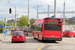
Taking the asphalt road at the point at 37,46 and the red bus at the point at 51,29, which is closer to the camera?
the asphalt road at the point at 37,46

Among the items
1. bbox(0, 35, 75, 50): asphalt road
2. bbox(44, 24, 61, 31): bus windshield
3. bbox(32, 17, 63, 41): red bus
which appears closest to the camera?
bbox(0, 35, 75, 50): asphalt road

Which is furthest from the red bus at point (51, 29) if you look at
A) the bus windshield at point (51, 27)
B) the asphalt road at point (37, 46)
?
the asphalt road at point (37, 46)

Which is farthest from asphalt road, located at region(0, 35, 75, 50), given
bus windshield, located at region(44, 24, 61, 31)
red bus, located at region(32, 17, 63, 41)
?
bus windshield, located at region(44, 24, 61, 31)

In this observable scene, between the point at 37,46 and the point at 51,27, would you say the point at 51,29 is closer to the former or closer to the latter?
the point at 51,27

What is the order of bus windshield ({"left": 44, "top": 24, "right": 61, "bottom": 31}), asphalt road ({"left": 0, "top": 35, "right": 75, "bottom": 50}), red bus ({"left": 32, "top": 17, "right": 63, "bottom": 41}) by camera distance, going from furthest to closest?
bus windshield ({"left": 44, "top": 24, "right": 61, "bottom": 31}) < red bus ({"left": 32, "top": 17, "right": 63, "bottom": 41}) < asphalt road ({"left": 0, "top": 35, "right": 75, "bottom": 50})

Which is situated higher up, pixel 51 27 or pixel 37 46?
pixel 51 27

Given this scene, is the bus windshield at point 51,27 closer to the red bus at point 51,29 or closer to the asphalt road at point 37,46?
the red bus at point 51,29

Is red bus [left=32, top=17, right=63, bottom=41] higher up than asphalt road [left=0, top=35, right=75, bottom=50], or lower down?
higher up

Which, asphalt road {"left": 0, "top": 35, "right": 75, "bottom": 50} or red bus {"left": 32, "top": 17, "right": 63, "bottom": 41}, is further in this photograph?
red bus {"left": 32, "top": 17, "right": 63, "bottom": 41}

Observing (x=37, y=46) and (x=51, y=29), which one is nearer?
(x=37, y=46)

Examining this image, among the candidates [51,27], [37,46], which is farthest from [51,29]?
[37,46]

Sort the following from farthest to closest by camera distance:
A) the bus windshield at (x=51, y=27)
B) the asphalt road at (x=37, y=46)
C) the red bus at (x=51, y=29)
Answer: the bus windshield at (x=51, y=27) < the red bus at (x=51, y=29) < the asphalt road at (x=37, y=46)

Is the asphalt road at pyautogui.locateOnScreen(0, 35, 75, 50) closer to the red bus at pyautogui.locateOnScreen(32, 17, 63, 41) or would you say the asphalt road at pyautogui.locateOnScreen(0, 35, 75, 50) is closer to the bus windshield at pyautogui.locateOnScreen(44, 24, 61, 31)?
the red bus at pyautogui.locateOnScreen(32, 17, 63, 41)

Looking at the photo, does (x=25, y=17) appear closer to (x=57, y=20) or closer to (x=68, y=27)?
(x=68, y=27)
